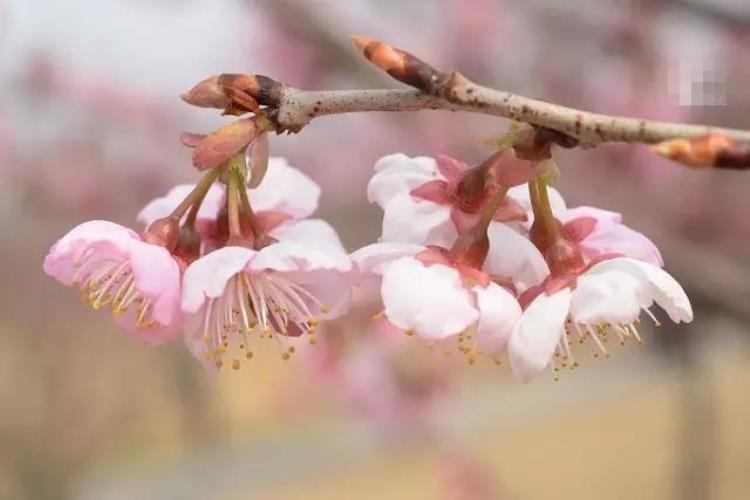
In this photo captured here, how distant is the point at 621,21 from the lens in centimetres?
172

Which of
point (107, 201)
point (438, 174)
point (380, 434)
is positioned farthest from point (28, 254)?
point (438, 174)

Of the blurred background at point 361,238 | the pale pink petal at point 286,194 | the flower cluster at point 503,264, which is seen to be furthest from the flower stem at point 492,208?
the blurred background at point 361,238

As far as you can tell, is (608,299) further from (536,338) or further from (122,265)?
(122,265)

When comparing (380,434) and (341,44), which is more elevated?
(341,44)

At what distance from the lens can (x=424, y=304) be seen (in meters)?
0.40

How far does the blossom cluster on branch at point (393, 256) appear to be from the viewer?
393 millimetres

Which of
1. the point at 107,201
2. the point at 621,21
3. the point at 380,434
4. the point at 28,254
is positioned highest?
the point at 621,21

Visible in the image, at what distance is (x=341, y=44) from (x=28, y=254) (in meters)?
1.35

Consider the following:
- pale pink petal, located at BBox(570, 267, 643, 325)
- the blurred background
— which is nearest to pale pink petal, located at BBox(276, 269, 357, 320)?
pale pink petal, located at BBox(570, 267, 643, 325)

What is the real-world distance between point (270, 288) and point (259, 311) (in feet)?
0.05

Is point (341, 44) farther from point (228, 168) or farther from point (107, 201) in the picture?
point (107, 201)

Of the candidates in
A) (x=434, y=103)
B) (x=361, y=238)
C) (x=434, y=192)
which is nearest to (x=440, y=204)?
(x=434, y=192)

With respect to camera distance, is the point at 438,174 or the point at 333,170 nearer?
the point at 438,174

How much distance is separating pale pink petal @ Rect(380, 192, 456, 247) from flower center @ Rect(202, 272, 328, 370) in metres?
0.06
